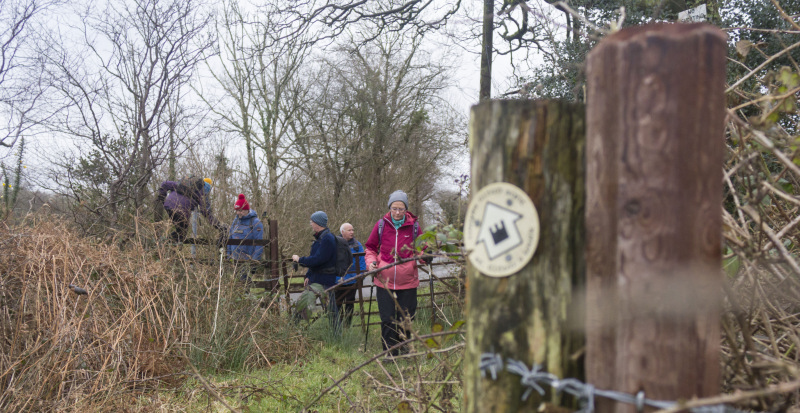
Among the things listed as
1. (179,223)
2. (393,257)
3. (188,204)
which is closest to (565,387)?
(393,257)

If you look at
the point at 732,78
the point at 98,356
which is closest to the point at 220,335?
the point at 98,356

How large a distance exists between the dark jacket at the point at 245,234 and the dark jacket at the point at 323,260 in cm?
71

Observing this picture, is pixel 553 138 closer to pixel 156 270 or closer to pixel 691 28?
pixel 691 28

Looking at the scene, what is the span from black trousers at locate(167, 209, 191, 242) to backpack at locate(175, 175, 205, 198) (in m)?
0.27

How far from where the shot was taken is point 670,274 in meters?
1.03

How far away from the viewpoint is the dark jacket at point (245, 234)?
5.82 meters

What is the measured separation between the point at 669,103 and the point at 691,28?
0.52ft

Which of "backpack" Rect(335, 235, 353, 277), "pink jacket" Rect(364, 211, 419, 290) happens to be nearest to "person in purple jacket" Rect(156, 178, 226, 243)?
"pink jacket" Rect(364, 211, 419, 290)

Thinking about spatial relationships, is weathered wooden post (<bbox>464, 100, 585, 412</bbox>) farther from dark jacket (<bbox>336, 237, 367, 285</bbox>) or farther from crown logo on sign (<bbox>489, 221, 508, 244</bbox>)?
dark jacket (<bbox>336, 237, 367, 285</bbox>)

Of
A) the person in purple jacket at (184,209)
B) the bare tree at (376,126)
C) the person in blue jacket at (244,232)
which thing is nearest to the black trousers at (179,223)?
the person in purple jacket at (184,209)

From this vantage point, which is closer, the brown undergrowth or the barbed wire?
the barbed wire

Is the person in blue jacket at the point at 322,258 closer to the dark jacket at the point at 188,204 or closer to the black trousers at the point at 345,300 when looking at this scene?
the black trousers at the point at 345,300

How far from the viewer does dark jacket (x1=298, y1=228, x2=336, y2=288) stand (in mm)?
7117

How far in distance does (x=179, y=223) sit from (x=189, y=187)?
46 centimetres
